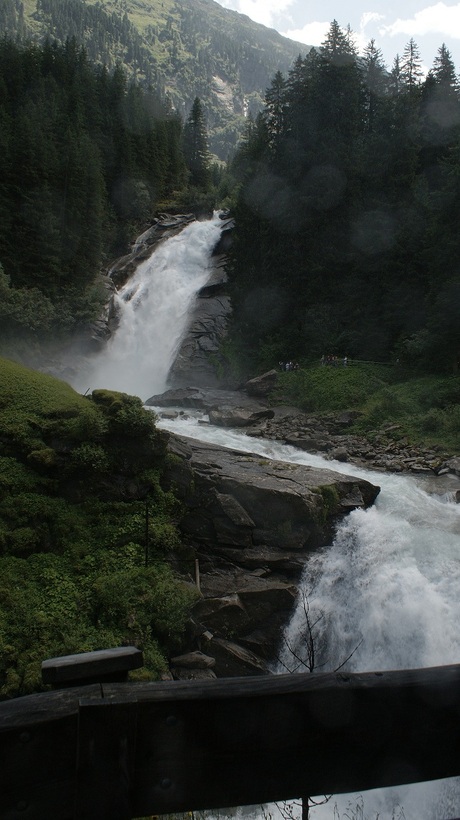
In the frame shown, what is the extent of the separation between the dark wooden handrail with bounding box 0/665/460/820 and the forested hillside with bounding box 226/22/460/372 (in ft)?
94.7

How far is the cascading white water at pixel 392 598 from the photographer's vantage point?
26.7 ft

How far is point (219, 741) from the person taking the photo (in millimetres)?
1721

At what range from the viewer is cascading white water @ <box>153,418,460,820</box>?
26.7 feet

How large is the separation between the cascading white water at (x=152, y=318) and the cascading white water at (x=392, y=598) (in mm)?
22176

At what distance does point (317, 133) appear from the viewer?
37.4 meters

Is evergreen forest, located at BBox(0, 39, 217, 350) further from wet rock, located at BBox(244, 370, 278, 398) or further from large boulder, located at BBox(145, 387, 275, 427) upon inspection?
wet rock, located at BBox(244, 370, 278, 398)

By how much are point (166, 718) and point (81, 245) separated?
40.4 metres

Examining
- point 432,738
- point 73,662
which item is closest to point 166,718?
point 73,662

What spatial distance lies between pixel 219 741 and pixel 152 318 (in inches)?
1541

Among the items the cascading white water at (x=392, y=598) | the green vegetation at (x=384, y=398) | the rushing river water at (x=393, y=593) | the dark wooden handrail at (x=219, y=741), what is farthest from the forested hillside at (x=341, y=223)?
the dark wooden handrail at (x=219, y=741)

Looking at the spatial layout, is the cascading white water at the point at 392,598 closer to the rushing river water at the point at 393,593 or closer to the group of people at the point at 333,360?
the rushing river water at the point at 393,593

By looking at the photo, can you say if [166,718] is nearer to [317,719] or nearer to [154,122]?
[317,719]

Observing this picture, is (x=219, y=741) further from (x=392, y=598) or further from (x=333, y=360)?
(x=333, y=360)

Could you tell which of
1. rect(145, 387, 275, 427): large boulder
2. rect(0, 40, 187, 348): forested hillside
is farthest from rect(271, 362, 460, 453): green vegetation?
rect(0, 40, 187, 348): forested hillside
